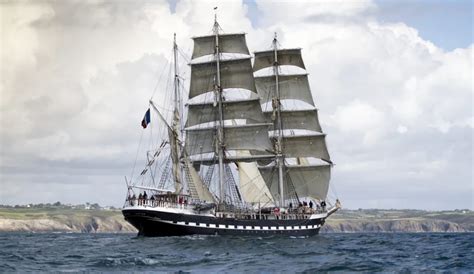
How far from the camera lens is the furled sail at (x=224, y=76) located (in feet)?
407

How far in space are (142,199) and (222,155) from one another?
1587 cm

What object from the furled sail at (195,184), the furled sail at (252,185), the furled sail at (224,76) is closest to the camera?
the furled sail at (195,184)

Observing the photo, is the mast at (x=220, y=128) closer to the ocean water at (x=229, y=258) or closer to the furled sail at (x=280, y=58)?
the furled sail at (x=280, y=58)

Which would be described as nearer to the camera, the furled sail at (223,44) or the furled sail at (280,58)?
the furled sail at (223,44)

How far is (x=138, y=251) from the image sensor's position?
299ft

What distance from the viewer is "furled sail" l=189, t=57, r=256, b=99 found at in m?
124

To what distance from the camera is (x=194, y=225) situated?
387 feet

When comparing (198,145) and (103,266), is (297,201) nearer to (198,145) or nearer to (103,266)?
(198,145)

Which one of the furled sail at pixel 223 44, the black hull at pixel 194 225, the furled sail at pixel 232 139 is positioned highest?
the furled sail at pixel 223 44

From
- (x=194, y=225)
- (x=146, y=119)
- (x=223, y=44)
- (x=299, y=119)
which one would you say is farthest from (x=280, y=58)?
(x=194, y=225)

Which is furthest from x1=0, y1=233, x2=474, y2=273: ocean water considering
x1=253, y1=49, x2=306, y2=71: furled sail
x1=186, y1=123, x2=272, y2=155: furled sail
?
x1=253, y1=49, x2=306, y2=71: furled sail

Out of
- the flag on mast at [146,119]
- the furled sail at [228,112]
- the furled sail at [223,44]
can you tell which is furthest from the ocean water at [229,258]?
the furled sail at [223,44]

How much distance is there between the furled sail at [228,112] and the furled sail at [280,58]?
11178mm

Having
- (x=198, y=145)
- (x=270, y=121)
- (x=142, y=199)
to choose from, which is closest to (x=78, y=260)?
(x=142, y=199)
